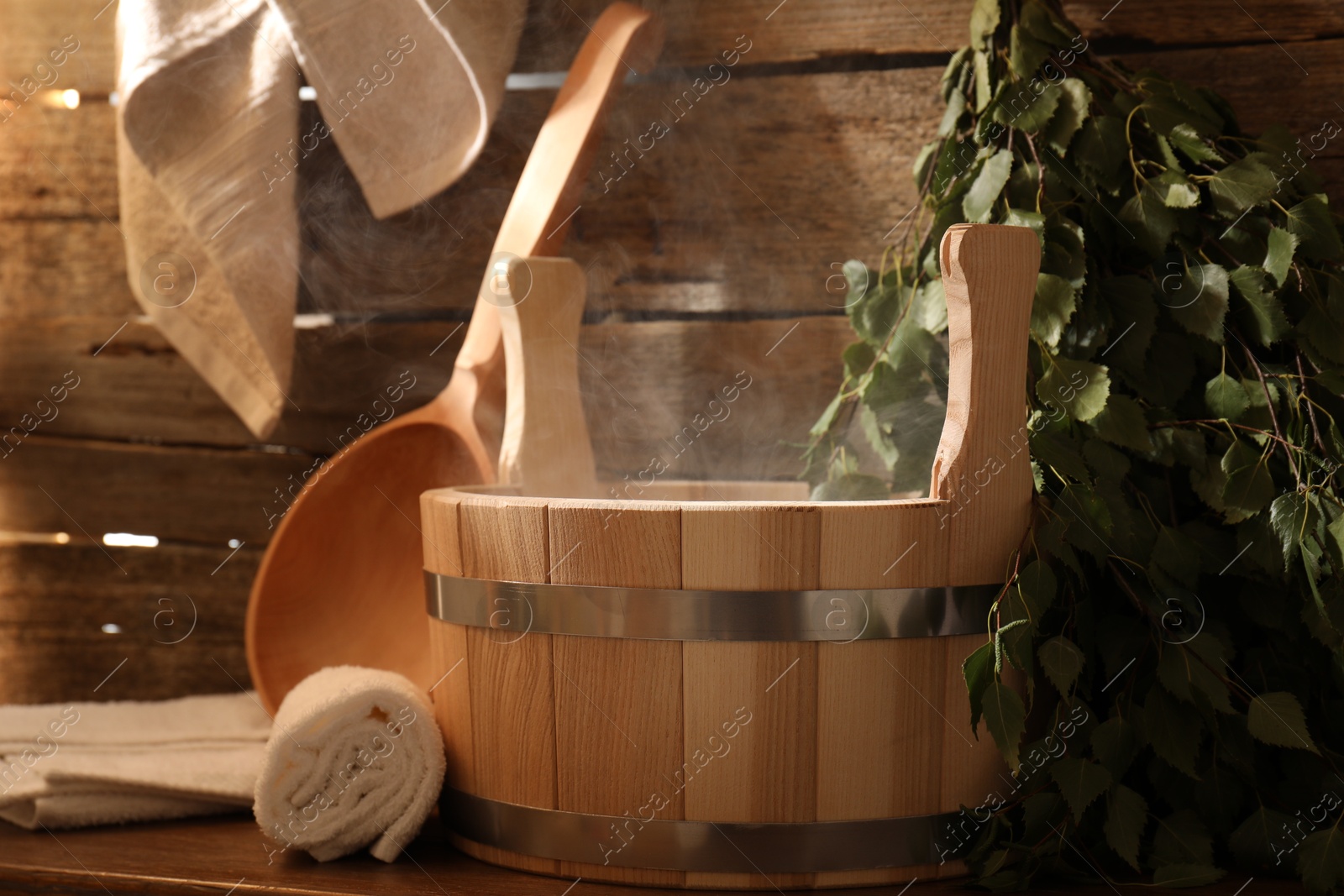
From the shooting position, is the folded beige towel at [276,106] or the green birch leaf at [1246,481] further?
the folded beige towel at [276,106]

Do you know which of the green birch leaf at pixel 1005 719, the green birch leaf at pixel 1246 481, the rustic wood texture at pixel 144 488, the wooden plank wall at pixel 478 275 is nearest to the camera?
the green birch leaf at pixel 1005 719

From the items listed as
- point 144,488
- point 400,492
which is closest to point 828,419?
point 400,492

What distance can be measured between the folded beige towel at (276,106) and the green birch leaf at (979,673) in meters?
0.82

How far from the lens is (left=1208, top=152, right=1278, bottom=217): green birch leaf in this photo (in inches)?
37.7

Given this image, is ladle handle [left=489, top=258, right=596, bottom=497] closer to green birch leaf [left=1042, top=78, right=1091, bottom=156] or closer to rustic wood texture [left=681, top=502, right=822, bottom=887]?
rustic wood texture [left=681, top=502, right=822, bottom=887]

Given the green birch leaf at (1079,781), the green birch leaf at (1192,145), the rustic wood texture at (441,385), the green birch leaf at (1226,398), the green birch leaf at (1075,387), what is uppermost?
the green birch leaf at (1192,145)

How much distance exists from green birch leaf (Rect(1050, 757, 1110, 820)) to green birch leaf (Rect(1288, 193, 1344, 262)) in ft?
1.56

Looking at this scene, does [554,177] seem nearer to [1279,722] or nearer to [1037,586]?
[1037,586]

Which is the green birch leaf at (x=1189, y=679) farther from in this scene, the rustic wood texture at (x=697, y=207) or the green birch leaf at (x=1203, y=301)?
the rustic wood texture at (x=697, y=207)

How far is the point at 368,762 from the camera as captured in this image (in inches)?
37.1

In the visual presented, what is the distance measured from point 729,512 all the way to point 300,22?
79cm

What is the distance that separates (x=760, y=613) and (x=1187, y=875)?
0.38 metres

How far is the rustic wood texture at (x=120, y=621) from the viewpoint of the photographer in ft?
5.06

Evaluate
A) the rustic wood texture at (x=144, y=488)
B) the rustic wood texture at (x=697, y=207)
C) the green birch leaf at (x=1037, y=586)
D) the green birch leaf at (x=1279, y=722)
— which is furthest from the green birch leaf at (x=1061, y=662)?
the rustic wood texture at (x=144, y=488)
